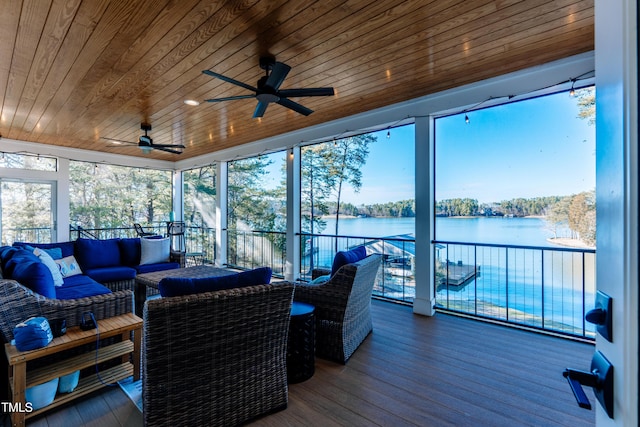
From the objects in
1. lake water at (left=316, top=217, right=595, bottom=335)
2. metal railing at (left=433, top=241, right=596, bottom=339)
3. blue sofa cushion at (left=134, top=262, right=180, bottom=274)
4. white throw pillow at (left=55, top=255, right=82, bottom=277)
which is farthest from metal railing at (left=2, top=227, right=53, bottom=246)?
metal railing at (left=433, top=241, right=596, bottom=339)

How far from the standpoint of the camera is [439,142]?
3.79 m

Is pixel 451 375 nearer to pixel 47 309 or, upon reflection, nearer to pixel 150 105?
pixel 47 309

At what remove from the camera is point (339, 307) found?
8.21 ft

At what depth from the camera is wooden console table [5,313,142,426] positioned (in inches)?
65.4

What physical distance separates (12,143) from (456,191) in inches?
308

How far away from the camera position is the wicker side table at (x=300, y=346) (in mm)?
2207

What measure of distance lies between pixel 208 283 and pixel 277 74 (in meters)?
1.78

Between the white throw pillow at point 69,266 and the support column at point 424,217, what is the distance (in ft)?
14.5

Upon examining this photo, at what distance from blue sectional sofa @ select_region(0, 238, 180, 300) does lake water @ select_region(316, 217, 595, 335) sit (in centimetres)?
381

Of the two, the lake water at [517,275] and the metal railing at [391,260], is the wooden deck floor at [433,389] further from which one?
the metal railing at [391,260]

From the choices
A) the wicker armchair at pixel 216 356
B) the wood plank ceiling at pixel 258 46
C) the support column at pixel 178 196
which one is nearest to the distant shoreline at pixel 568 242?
the wood plank ceiling at pixel 258 46

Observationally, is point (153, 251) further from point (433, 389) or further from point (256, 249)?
point (433, 389)

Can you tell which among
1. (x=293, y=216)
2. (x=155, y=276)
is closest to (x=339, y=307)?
(x=155, y=276)

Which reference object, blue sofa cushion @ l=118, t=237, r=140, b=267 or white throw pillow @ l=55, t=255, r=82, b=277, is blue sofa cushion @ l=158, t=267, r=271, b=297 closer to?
white throw pillow @ l=55, t=255, r=82, b=277
